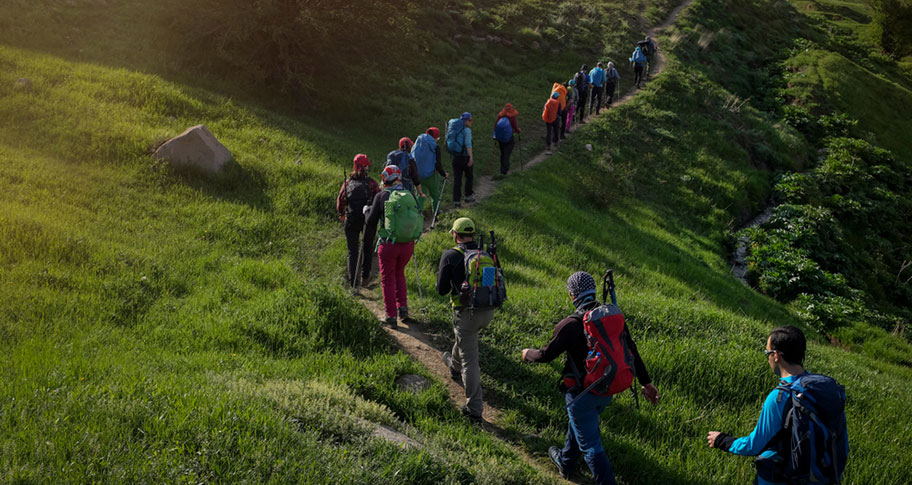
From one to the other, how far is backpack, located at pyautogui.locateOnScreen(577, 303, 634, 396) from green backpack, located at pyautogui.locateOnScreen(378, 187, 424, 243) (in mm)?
3566

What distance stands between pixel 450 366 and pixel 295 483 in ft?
11.7

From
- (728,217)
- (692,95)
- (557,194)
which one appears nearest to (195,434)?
(557,194)

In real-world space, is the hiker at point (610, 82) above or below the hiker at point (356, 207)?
above

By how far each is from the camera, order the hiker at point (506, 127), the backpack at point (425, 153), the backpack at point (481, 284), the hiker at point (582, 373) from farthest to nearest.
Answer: the hiker at point (506, 127)
the backpack at point (425, 153)
the backpack at point (481, 284)
the hiker at point (582, 373)

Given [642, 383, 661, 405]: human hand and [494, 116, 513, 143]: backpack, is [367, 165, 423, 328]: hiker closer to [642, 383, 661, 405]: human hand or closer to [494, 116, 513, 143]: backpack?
[642, 383, 661, 405]: human hand

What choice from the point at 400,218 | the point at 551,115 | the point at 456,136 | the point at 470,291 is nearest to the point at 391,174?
the point at 400,218

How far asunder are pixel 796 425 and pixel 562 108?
60.2ft

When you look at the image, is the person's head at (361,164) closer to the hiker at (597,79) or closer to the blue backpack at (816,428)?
the blue backpack at (816,428)

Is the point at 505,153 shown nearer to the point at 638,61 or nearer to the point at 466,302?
the point at 466,302

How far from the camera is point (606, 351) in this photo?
522cm

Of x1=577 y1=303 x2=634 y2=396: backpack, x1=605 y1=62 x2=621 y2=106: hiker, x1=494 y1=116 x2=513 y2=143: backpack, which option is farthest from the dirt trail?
x1=605 y1=62 x2=621 y2=106: hiker

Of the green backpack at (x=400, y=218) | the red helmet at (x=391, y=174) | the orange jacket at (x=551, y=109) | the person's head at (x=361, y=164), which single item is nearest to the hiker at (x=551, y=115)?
the orange jacket at (x=551, y=109)

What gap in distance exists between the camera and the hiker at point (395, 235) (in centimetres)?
812

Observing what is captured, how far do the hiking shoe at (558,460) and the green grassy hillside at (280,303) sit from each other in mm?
139
